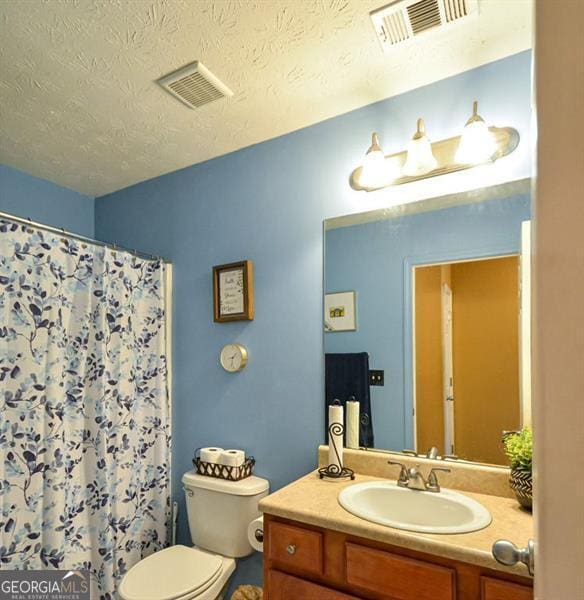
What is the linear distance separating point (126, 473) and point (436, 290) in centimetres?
176

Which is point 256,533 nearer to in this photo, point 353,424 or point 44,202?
point 353,424

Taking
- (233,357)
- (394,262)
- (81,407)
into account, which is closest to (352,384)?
(394,262)

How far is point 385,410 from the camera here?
167 cm

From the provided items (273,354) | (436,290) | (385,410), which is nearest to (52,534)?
(273,354)

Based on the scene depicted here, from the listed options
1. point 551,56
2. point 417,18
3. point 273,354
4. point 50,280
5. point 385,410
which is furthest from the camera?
point 273,354

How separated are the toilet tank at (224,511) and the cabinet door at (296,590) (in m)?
0.53

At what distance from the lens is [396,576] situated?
113 cm

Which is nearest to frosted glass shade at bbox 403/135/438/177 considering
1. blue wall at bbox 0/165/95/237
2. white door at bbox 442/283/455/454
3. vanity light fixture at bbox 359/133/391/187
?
vanity light fixture at bbox 359/133/391/187

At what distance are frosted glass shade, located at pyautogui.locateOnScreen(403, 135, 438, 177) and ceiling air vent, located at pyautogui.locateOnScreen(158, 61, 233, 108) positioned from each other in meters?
0.79

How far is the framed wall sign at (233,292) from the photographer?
81.4 inches

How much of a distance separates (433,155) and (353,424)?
3.74 ft

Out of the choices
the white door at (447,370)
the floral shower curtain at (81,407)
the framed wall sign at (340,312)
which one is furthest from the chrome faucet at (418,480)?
the floral shower curtain at (81,407)

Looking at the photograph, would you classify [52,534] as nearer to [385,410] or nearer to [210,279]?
[210,279]

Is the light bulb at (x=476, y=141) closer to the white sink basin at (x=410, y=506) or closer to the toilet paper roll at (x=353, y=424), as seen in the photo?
the toilet paper roll at (x=353, y=424)
